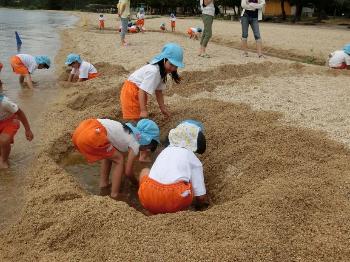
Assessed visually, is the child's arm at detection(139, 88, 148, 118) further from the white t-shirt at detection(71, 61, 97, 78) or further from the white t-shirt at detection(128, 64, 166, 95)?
the white t-shirt at detection(71, 61, 97, 78)

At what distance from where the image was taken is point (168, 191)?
Result: 3.27m

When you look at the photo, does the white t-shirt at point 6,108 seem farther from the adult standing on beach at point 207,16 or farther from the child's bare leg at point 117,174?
the adult standing on beach at point 207,16

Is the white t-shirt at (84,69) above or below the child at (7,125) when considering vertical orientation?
above

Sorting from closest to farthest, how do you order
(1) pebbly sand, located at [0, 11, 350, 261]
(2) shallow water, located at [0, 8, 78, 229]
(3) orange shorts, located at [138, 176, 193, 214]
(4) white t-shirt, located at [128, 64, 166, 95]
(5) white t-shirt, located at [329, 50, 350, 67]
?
(1) pebbly sand, located at [0, 11, 350, 261]
(3) orange shorts, located at [138, 176, 193, 214]
(2) shallow water, located at [0, 8, 78, 229]
(4) white t-shirt, located at [128, 64, 166, 95]
(5) white t-shirt, located at [329, 50, 350, 67]

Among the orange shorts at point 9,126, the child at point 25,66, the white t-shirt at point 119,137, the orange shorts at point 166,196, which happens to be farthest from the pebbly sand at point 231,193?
the child at point 25,66

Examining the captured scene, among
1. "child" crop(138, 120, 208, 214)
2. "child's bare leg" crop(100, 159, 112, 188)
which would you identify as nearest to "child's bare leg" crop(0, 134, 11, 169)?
"child's bare leg" crop(100, 159, 112, 188)

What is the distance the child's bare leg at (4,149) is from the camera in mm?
4406

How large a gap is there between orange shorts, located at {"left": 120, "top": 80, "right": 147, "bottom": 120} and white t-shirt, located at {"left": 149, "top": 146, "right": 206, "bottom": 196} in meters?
1.52

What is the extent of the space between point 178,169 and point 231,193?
1.79ft

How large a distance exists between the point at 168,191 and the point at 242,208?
1.94 ft

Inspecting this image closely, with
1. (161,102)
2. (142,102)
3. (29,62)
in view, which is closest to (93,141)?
(142,102)

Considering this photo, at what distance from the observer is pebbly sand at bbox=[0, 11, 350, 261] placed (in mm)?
2604

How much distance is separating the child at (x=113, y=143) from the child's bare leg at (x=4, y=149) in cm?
91

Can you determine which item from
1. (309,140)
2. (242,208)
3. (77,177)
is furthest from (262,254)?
(77,177)
